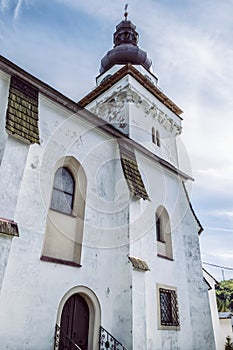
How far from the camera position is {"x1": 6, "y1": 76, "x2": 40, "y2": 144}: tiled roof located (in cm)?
689

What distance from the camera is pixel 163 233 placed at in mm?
11891

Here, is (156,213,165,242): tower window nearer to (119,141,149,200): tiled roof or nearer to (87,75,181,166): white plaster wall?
(119,141,149,200): tiled roof

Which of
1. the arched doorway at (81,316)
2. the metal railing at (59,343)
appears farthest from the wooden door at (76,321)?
the metal railing at (59,343)

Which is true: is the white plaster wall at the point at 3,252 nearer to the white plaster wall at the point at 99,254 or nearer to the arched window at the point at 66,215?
the white plaster wall at the point at 99,254

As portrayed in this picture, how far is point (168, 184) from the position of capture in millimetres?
13148

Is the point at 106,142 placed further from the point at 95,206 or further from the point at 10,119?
the point at 10,119

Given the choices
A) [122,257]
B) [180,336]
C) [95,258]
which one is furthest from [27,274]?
[180,336]

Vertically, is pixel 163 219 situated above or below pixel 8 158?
above

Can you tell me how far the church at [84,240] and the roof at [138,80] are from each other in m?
7.00

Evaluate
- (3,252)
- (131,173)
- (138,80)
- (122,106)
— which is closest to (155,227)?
(131,173)

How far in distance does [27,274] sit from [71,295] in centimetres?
160

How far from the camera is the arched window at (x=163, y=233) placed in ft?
37.3

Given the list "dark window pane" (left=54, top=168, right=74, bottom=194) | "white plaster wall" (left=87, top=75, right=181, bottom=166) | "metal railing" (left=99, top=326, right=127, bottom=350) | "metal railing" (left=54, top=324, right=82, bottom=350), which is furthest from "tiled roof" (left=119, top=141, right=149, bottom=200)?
"metal railing" (left=54, top=324, right=82, bottom=350)

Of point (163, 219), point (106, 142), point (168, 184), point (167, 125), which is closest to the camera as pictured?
point (106, 142)
